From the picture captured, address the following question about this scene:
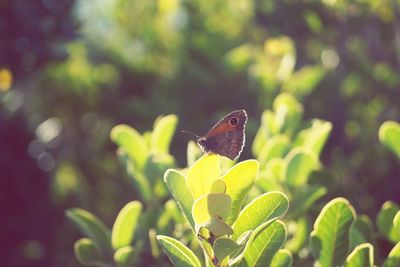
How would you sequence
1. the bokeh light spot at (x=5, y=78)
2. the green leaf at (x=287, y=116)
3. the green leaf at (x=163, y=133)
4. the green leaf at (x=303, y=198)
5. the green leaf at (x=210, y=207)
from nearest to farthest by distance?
the green leaf at (x=210, y=207), the green leaf at (x=303, y=198), the green leaf at (x=163, y=133), the green leaf at (x=287, y=116), the bokeh light spot at (x=5, y=78)

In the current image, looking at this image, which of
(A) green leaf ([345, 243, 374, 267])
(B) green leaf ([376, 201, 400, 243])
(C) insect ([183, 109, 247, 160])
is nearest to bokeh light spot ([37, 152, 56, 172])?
(C) insect ([183, 109, 247, 160])

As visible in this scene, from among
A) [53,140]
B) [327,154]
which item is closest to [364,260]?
[327,154]

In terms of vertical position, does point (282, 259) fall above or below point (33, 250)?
below

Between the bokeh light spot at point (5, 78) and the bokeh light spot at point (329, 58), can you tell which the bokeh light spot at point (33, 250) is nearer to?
the bokeh light spot at point (5, 78)

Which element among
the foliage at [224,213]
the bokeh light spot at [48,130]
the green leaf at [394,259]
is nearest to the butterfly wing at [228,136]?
the foliage at [224,213]

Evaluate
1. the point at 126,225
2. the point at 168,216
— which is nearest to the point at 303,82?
the point at 168,216

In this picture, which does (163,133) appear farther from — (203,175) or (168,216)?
(203,175)

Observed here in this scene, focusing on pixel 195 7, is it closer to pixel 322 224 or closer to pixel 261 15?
pixel 261 15
